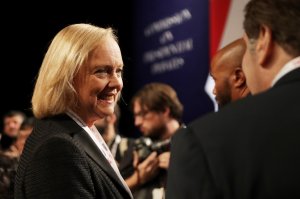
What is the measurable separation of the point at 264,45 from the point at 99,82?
896 mm

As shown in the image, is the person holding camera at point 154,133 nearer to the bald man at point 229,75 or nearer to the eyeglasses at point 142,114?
the eyeglasses at point 142,114

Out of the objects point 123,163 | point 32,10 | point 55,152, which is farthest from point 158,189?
point 32,10

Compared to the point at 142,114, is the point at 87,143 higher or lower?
higher

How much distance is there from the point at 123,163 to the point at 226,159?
2.12m

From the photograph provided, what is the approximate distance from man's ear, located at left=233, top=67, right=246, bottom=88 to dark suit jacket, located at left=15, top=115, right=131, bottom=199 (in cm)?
53

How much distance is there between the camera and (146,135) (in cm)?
349

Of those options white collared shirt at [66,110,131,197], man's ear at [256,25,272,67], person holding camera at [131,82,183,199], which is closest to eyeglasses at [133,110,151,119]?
person holding camera at [131,82,183,199]

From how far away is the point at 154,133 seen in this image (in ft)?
11.2

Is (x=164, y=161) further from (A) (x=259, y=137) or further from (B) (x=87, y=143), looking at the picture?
(A) (x=259, y=137)

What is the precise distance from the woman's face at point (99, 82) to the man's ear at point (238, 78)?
1.39 feet

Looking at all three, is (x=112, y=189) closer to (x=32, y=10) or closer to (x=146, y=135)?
(x=146, y=135)

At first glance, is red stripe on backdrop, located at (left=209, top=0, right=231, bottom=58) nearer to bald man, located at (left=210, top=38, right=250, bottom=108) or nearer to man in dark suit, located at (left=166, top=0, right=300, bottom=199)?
bald man, located at (left=210, top=38, right=250, bottom=108)

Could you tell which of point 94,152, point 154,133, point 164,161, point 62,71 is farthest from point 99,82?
point 154,133

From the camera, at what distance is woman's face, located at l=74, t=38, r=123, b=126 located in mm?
1828
